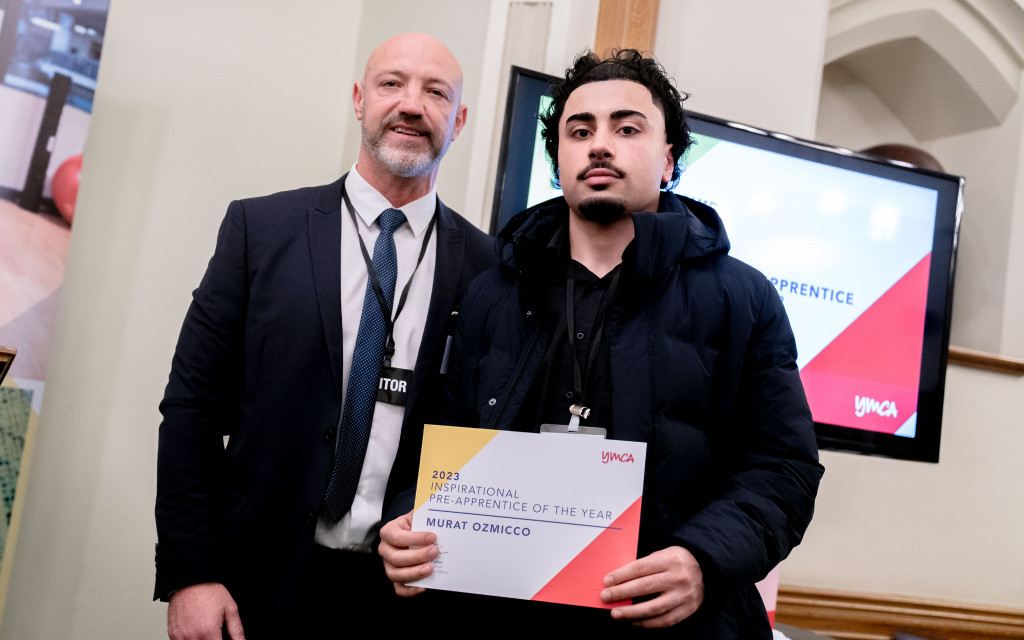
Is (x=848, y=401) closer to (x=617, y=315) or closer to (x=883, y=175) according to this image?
(x=883, y=175)

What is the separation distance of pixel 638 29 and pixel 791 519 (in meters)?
2.10

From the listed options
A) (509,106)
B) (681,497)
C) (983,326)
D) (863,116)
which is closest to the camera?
(681,497)

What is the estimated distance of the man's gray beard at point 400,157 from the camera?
5.61 feet

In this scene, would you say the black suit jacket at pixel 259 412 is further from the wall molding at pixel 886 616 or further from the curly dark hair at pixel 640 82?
the wall molding at pixel 886 616

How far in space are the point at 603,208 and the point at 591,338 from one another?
23 centimetres

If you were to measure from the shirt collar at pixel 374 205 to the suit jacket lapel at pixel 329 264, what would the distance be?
0.13ft

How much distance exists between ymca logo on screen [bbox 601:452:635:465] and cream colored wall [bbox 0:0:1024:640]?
1663 millimetres

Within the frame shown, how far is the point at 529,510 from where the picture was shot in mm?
1144

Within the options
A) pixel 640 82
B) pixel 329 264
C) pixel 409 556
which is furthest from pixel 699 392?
pixel 329 264

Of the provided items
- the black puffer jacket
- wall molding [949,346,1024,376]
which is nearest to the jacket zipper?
the black puffer jacket

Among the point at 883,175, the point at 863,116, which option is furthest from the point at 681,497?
the point at 863,116

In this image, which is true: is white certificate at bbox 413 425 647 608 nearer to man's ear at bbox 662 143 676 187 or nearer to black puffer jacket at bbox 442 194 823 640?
black puffer jacket at bbox 442 194 823 640

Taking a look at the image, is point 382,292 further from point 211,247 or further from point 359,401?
point 211,247

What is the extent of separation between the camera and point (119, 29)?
2844 millimetres
